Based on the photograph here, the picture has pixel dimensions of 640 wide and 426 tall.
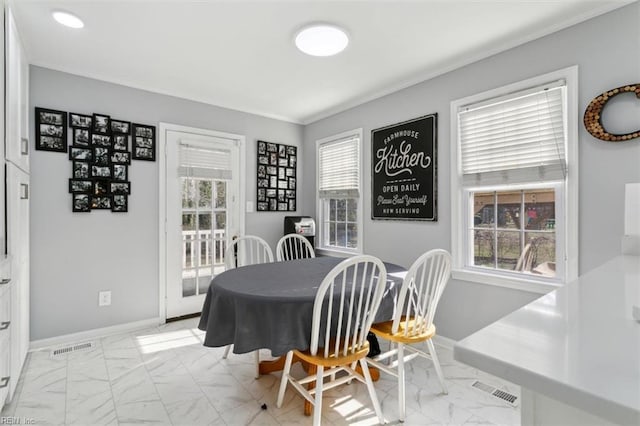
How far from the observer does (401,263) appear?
325 cm

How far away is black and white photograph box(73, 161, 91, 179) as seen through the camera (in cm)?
292

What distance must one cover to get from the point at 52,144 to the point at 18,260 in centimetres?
115

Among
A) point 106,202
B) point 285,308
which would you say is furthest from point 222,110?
point 285,308

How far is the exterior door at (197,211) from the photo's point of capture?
346cm

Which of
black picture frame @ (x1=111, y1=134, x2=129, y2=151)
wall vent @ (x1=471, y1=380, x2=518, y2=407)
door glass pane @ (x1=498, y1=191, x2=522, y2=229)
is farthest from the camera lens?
black picture frame @ (x1=111, y1=134, x2=129, y2=151)

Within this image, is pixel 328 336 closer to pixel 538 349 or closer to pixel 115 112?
pixel 538 349

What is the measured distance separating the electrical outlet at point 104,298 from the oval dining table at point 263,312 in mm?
1638

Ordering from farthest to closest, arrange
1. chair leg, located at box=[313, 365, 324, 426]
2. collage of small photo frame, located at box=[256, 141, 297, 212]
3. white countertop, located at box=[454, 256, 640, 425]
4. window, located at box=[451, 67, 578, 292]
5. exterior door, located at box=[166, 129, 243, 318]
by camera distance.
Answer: collage of small photo frame, located at box=[256, 141, 297, 212]
exterior door, located at box=[166, 129, 243, 318]
window, located at box=[451, 67, 578, 292]
chair leg, located at box=[313, 365, 324, 426]
white countertop, located at box=[454, 256, 640, 425]

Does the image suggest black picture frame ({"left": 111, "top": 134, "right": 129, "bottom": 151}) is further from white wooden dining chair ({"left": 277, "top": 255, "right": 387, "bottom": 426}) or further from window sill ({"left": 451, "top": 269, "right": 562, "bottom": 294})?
window sill ({"left": 451, "top": 269, "right": 562, "bottom": 294})

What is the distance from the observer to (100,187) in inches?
120

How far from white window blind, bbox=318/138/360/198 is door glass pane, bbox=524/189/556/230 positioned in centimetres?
173

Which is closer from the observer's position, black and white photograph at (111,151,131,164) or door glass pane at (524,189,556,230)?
door glass pane at (524,189,556,230)

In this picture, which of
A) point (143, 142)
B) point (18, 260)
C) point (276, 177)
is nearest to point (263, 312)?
point (18, 260)

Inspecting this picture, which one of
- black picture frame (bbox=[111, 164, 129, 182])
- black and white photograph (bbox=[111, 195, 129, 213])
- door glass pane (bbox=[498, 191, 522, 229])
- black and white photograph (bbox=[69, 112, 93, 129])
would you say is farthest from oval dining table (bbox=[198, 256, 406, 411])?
black and white photograph (bbox=[69, 112, 93, 129])
